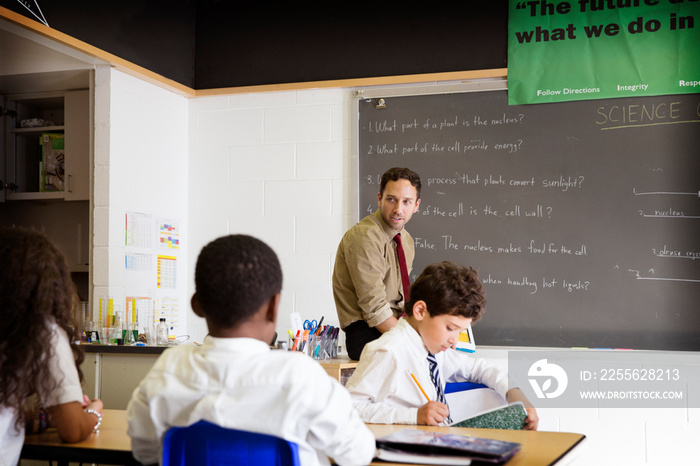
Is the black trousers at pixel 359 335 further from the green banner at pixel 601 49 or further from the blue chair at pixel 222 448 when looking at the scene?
the blue chair at pixel 222 448

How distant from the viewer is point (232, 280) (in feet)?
4.47

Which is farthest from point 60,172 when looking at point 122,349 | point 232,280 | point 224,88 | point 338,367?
point 232,280

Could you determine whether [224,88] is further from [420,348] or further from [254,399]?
[254,399]

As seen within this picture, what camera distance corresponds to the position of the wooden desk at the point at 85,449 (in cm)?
160

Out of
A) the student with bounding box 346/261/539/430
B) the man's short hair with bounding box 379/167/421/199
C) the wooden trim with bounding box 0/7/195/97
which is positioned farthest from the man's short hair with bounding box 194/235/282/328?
the wooden trim with bounding box 0/7/195/97

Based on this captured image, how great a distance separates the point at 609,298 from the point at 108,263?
8.62 ft

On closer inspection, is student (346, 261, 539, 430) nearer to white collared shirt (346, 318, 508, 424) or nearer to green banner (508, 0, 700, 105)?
white collared shirt (346, 318, 508, 424)

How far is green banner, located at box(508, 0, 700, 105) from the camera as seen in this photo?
12.9ft

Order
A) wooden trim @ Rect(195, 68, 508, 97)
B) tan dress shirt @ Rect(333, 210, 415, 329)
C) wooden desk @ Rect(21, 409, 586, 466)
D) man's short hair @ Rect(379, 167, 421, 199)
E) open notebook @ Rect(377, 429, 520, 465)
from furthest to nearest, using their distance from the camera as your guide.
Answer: wooden trim @ Rect(195, 68, 508, 97), man's short hair @ Rect(379, 167, 421, 199), tan dress shirt @ Rect(333, 210, 415, 329), wooden desk @ Rect(21, 409, 586, 466), open notebook @ Rect(377, 429, 520, 465)

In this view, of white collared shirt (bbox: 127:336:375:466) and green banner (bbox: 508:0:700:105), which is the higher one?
green banner (bbox: 508:0:700:105)

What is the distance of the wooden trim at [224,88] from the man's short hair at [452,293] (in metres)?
2.22

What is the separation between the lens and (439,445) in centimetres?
147

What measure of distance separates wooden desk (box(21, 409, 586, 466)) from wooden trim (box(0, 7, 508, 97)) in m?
2.38

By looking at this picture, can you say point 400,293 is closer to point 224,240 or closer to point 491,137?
point 491,137
